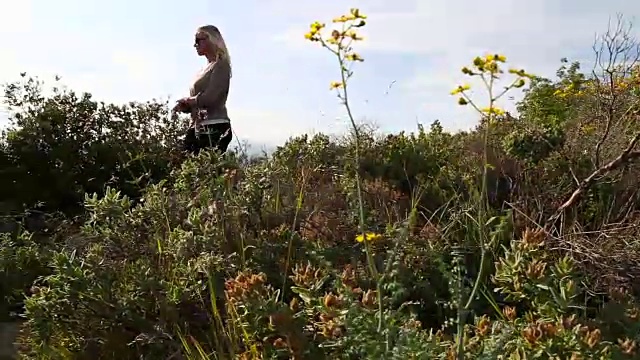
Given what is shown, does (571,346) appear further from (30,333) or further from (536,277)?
(30,333)

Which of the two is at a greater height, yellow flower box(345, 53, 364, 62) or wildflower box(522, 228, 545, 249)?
yellow flower box(345, 53, 364, 62)

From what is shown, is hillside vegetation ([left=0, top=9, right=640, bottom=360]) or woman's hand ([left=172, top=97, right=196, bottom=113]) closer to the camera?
hillside vegetation ([left=0, top=9, right=640, bottom=360])

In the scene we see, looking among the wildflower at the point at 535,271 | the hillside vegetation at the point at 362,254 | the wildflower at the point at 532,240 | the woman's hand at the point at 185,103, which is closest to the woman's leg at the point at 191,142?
the woman's hand at the point at 185,103

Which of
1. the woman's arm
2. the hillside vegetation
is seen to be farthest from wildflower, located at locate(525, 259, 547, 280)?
the woman's arm

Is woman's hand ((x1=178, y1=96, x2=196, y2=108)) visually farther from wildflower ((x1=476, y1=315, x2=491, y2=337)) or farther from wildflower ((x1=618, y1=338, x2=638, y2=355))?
wildflower ((x1=618, y1=338, x2=638, y2=355))

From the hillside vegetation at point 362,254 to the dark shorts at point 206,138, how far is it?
2.32ft

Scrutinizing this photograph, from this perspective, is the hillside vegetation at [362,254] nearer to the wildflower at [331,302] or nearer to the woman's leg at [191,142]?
the wildflower at [331,302]

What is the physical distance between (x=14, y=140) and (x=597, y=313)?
4.88 metres

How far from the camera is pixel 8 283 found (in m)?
4.10

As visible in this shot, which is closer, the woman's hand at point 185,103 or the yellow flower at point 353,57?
the yellow flower at point 353,57

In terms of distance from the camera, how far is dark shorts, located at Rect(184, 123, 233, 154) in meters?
5.80

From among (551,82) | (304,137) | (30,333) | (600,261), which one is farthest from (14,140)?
(551,82)

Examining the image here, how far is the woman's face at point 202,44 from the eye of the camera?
19.7 ft

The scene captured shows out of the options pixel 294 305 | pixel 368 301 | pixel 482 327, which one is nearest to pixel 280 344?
pixel 294 305
